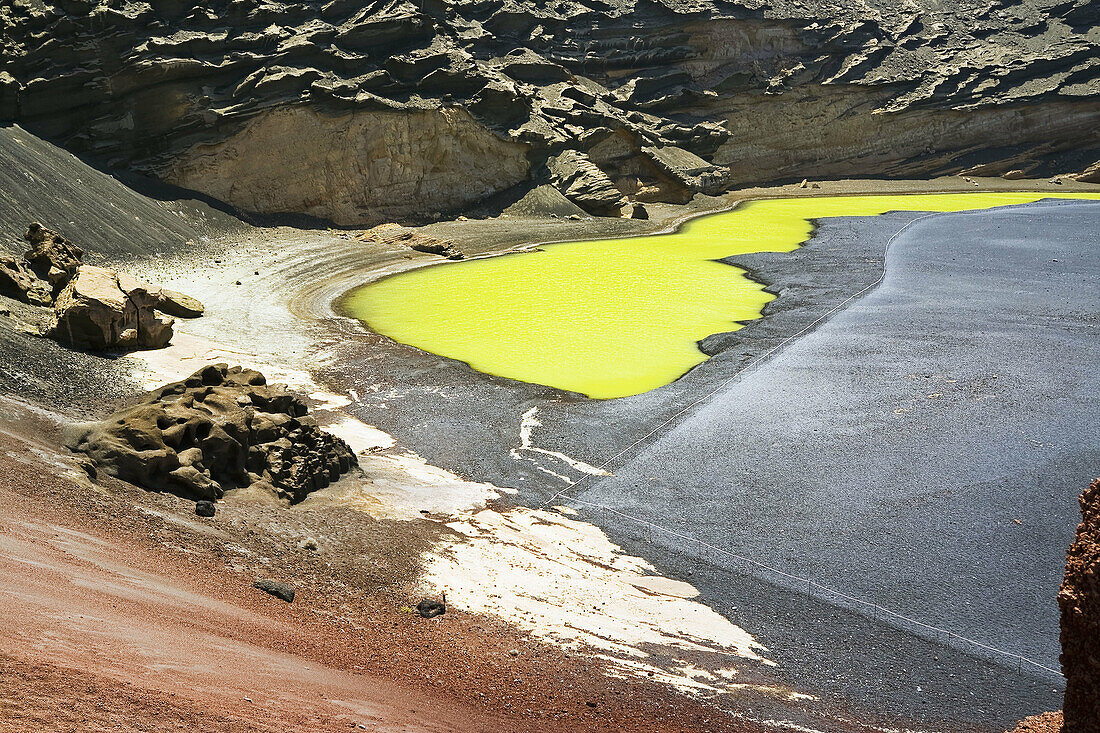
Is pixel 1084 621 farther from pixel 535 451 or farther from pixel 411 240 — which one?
pixel 411 240

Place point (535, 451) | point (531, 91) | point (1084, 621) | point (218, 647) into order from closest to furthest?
1. point (1084, 621)
2. point (218, 647)
3. point (535, 451)
4. point (531, 91)

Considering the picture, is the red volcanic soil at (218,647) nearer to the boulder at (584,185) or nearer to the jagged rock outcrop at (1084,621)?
the jagged rock outcrop at (1084,621)

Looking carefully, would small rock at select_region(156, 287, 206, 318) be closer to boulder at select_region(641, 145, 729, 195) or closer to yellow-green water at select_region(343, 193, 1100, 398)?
yellow-green water at select_region(343, 193, 1100, 398)

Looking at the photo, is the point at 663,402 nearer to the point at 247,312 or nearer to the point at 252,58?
the point at 247,312

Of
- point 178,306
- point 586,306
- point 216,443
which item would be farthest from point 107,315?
point 586,306

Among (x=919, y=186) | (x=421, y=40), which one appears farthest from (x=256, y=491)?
(x=919, y=186)

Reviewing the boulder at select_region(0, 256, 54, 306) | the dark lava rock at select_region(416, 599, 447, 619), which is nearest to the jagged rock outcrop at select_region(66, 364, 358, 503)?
the dark lava rock at select_region(416, 599, 447, 619)
